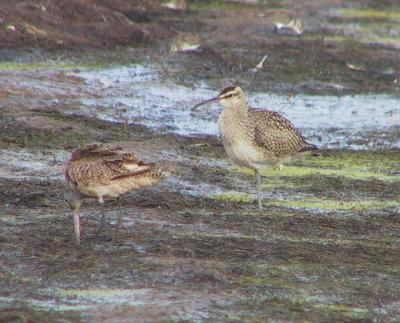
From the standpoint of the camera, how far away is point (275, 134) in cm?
1316

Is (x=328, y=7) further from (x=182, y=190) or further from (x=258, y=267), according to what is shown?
(x=258, y=267)

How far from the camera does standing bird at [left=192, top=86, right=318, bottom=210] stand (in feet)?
42.0

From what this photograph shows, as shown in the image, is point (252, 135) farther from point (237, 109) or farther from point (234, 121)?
point (237, 109)

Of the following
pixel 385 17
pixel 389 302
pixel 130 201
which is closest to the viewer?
pixel 389 302

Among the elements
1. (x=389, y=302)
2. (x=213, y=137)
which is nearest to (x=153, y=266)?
(x=389, y=302)

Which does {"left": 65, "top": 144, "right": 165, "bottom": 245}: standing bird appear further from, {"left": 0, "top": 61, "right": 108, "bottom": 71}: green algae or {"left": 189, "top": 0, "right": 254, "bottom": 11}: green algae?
{"left": 189, "top": 0, "right": 254, "bottom": 11}: green algae

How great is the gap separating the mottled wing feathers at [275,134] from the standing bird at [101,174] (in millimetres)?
3020

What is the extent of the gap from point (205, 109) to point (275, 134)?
6106mm

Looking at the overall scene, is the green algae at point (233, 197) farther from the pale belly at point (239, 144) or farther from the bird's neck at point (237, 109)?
the bird's neck at point (237, 109)

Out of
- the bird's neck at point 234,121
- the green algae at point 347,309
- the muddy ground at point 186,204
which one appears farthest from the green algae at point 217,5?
the green algae at point 347,309

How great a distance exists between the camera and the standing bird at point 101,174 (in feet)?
32.4

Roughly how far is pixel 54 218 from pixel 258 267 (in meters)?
2.36

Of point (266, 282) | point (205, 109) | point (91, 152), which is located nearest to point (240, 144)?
point (91, 152)

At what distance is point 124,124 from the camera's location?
55.3 feet
